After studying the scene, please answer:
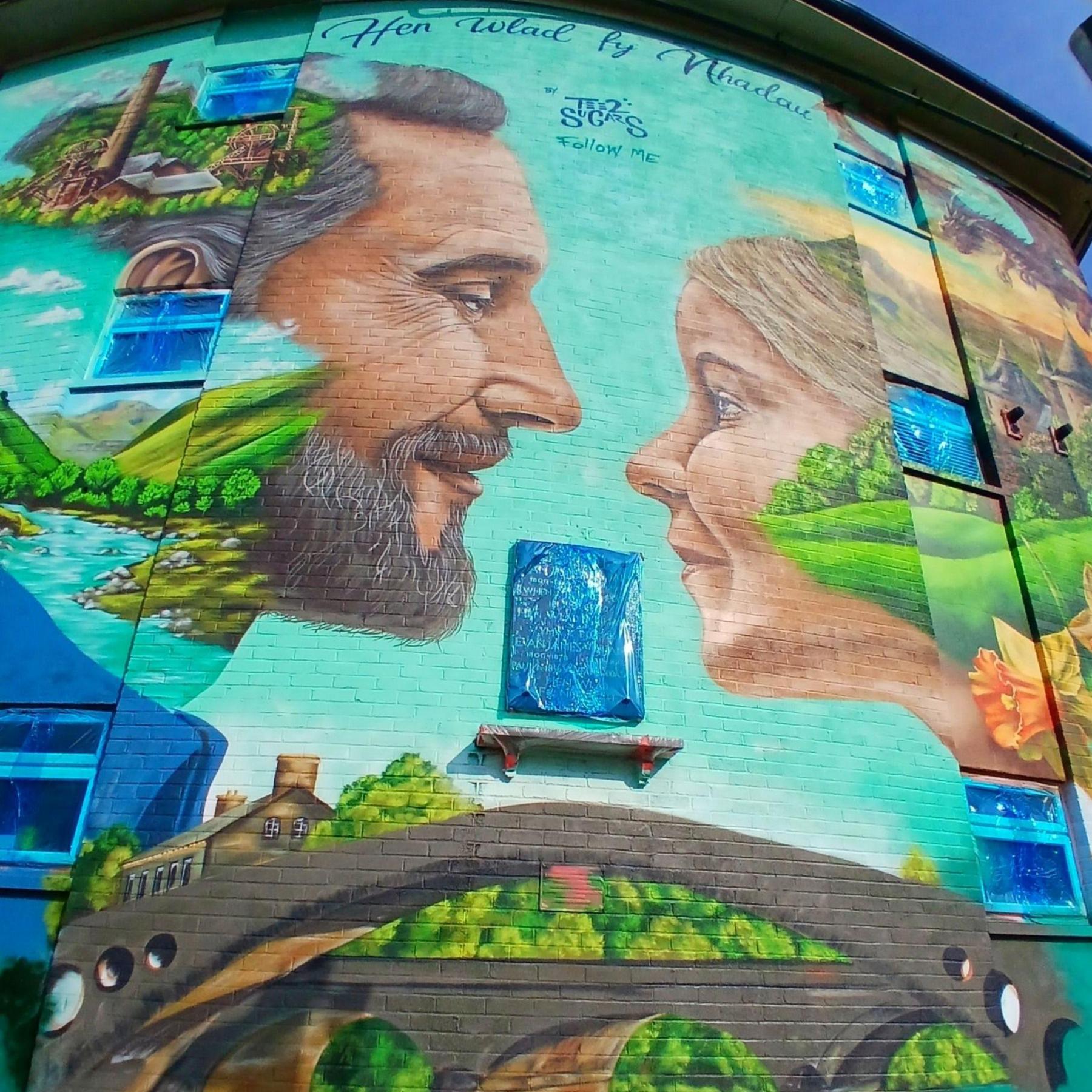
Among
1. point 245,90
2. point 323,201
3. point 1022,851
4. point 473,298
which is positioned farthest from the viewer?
point 245,90

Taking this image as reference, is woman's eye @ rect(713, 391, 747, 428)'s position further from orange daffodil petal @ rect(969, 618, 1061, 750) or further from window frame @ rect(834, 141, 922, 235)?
window frame @ rect(834, 141, 922, 235)

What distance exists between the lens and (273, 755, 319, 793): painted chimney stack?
5.29 meters

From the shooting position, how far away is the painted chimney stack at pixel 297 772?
5293 millimetres

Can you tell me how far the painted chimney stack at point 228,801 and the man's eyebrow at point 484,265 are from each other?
4.59m

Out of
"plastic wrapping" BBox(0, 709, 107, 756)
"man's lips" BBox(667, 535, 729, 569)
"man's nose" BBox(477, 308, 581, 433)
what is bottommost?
"plastic wrapping" BBox(0, 709, 107, 756)

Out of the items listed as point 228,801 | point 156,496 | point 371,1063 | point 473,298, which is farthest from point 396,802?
point 473,298

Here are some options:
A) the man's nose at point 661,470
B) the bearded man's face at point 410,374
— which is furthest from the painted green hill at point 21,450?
the man's nose at point 661,470

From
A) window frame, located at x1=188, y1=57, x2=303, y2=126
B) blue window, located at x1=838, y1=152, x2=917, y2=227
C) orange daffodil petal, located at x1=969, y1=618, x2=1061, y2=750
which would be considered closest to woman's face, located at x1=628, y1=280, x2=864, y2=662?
orange daffodil petal, located at x1=969, y1=618, x2=1061, y2=750

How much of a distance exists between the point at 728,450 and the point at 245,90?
700 cm

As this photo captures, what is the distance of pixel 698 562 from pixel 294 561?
3130 millimetres

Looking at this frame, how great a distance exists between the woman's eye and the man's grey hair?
371 centimetres

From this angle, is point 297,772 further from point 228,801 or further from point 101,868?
point 101,868

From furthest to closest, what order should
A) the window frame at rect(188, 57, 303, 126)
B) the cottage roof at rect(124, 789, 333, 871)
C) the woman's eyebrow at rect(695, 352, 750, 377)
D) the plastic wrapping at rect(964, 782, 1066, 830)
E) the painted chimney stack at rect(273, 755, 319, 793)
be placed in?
the window frame at rect(188, 57, 303, 126)
the woman's eyebrow at rect(695, 352, 750, 377)
the plastic wrapping at rect(964, 782, 1066, 830)
the painted chimney stack at rect(273, 755, 319, 793)
the cottage roof at rect(124, 789, 333, 871)

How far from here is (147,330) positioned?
7406 mm
